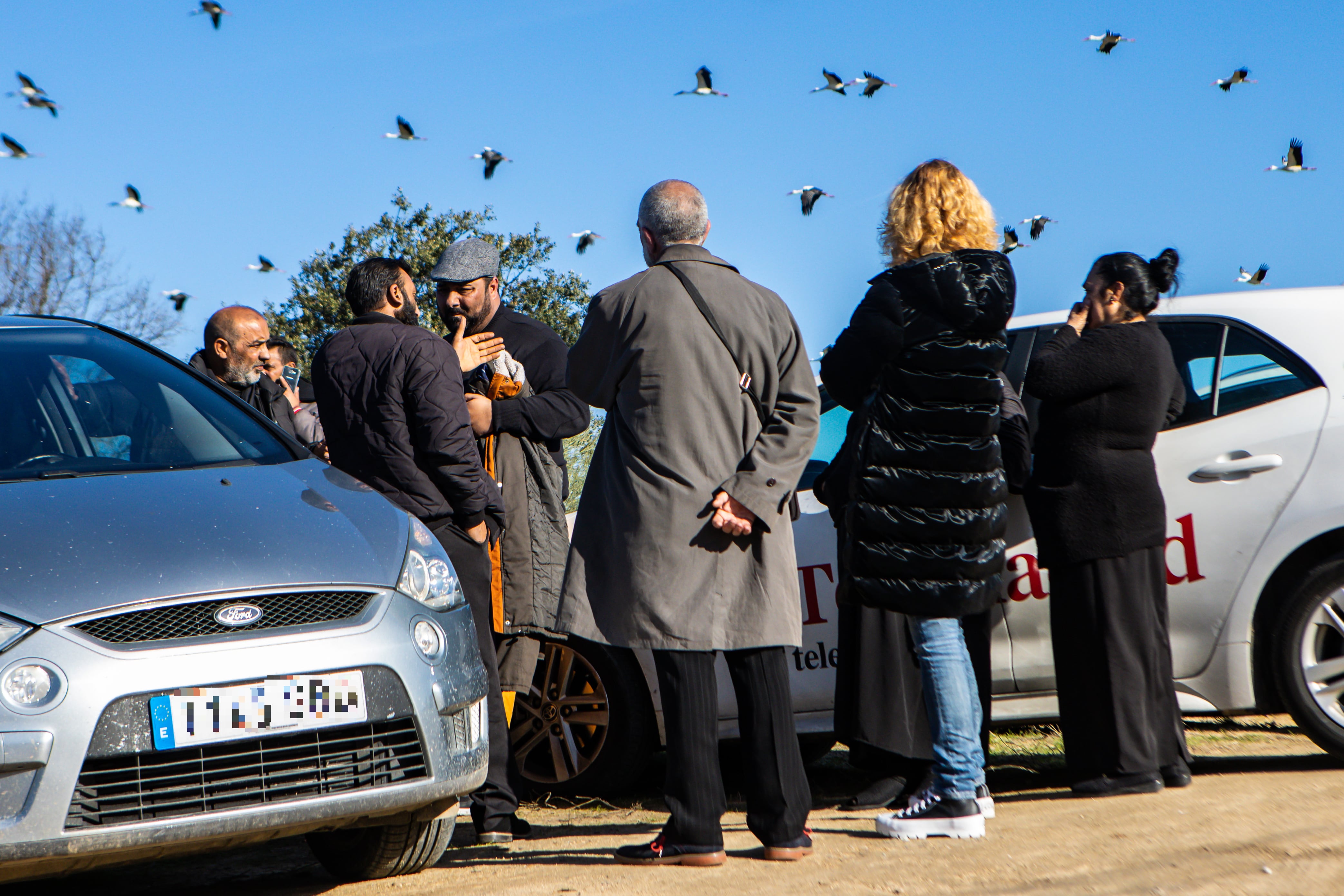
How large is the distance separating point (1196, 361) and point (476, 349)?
255 cm

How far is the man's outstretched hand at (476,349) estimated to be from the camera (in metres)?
4.67

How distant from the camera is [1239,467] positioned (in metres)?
4.57

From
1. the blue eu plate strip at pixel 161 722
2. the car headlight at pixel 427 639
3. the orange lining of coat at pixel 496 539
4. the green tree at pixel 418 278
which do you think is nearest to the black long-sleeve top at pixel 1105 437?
the orange lining of coat at pixel 496 539

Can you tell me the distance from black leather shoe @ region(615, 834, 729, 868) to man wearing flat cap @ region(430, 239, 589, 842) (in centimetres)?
112

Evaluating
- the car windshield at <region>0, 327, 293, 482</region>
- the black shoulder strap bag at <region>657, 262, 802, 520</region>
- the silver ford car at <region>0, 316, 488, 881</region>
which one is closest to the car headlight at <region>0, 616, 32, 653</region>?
the silver ford car at <region>0, 316, 488, 881</region>

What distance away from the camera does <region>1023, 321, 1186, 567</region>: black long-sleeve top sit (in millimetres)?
4355

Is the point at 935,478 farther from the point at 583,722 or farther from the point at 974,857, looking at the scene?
the point at 583,722

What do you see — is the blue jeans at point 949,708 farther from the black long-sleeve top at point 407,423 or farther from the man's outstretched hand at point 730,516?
the black long-sleeve top at point 407,423

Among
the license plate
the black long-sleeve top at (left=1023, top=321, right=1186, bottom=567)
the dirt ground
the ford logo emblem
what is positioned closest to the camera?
the license plate

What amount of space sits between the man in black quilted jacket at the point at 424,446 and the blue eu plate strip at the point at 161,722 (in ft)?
4.38

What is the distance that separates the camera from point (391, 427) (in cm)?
433

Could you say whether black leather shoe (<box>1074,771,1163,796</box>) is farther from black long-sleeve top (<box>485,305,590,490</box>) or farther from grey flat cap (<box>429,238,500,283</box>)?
grey flat cap (<box>429,238,500,283</box>)

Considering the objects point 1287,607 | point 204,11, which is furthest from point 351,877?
point 204,11

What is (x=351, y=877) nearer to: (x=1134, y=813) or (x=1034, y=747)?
(x=1134, y=813)
